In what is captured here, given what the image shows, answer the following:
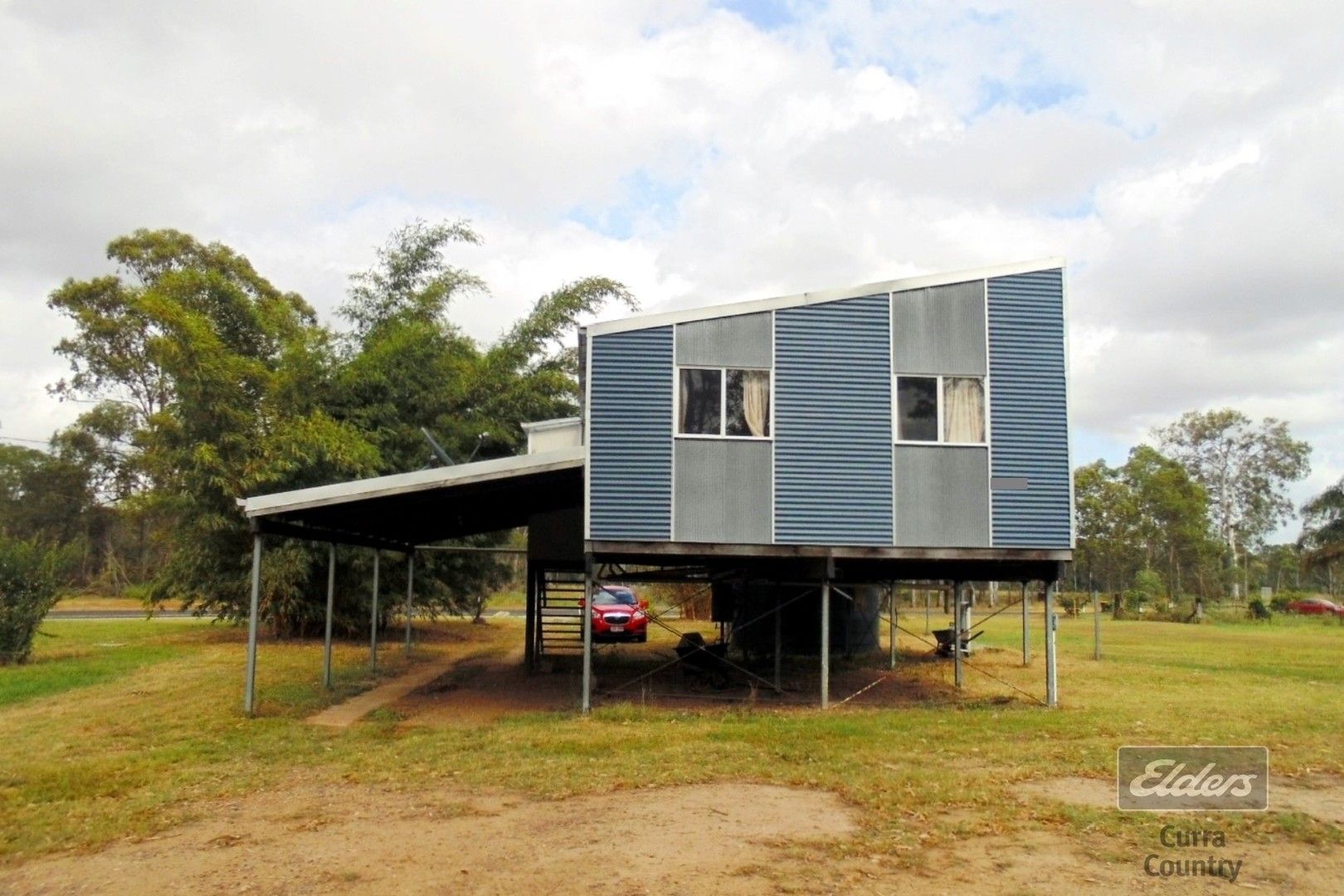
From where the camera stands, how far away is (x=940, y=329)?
543 inches

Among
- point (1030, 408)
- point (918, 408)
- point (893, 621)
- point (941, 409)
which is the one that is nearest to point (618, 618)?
point (893, 621)

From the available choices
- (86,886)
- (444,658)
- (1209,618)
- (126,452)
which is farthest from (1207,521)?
(86,886)

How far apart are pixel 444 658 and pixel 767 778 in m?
13.6

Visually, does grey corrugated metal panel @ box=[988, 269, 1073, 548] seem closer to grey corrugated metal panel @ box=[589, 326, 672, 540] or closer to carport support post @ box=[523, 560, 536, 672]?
grey corrugated metal panel @ box=[589, 326, 672, 540]

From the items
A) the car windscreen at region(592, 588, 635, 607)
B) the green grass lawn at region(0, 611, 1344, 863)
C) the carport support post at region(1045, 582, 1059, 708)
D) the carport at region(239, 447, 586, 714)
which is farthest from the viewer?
the car windscreen at region(592, 588, 635, 607)

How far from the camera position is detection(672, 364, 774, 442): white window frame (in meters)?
13.4

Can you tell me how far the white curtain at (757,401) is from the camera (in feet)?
44.4

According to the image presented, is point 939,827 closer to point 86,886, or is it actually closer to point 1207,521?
point 86,886

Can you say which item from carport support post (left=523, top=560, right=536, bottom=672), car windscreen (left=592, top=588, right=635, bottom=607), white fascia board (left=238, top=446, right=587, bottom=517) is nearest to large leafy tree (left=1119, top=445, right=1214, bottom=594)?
car windscreen (left=592, top=588, right=635, bottom=607)

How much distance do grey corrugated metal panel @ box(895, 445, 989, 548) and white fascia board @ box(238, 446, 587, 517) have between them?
14.9ft

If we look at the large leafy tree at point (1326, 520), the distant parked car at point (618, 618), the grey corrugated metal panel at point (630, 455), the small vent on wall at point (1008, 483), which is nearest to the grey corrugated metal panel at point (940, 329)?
the small vent on wall at point (1008, 483)

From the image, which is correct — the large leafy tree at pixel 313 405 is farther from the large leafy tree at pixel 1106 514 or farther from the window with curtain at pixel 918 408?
the large leafy tree at pixel 1106 514

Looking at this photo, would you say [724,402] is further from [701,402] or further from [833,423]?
[833,423]

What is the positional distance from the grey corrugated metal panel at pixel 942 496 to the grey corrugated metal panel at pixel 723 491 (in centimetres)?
170
